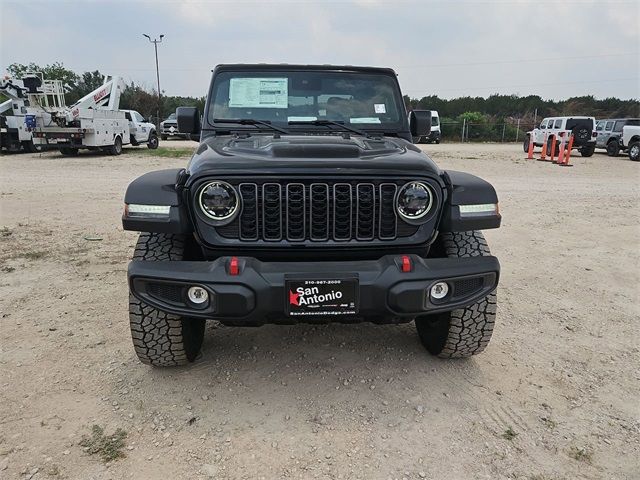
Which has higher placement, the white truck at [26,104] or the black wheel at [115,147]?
the white truck at [26,104]

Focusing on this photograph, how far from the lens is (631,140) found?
20750mm

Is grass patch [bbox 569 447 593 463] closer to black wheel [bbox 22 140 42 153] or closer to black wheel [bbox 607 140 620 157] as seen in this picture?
black wheel [bbox 22 140 42 153]

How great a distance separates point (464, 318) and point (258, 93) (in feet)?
7.47

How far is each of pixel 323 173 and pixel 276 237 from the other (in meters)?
0.43

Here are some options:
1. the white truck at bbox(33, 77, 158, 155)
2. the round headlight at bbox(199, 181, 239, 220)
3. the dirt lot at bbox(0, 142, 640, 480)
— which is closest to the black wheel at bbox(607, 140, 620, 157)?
the dirt lot at bbox(0, 142, 640, 480)

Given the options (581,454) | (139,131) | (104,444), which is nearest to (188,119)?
(104,444)

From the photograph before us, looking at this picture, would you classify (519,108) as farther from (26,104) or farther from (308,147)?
(308,147)

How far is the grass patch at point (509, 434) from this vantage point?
261cm

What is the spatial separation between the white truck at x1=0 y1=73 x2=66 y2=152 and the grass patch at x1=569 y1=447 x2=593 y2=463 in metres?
18.7

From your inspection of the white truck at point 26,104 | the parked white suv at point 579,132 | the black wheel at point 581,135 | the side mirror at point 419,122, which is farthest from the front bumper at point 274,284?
the black wheel at point 581,135

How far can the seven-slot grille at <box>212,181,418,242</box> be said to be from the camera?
8.63 ft

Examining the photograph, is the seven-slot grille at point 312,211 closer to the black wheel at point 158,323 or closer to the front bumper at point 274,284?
the front bumper at point 274,284

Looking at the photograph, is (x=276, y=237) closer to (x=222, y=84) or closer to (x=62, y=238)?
(x=222, y=84)

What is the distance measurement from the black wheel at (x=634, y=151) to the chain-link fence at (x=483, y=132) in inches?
708
